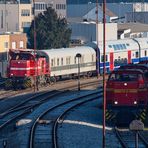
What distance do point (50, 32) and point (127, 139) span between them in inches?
1918

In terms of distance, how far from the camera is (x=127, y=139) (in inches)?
1096

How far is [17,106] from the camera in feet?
125

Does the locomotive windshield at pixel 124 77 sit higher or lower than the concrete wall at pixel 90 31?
lower

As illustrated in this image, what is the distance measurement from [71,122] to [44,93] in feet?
42.3

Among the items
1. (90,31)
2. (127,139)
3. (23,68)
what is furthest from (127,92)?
(90,31)

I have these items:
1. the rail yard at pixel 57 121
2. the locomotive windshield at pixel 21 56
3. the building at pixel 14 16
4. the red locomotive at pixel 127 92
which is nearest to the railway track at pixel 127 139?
the rail yard at pixel 57 121

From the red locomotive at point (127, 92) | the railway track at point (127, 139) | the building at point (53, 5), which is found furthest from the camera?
the building at point (53, 5)

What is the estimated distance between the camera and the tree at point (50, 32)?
75.2m

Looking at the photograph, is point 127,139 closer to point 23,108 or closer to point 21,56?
point 23,108

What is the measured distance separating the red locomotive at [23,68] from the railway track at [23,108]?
337 centimetres

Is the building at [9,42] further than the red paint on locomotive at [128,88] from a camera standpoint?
Yes

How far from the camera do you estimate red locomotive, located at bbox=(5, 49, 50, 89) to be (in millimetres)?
47906

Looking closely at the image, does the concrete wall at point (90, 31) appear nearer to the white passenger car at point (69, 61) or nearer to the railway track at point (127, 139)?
the white passenger car at point (69, 61)

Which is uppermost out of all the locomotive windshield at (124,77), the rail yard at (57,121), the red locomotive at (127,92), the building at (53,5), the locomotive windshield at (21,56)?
the building at (53,5)
